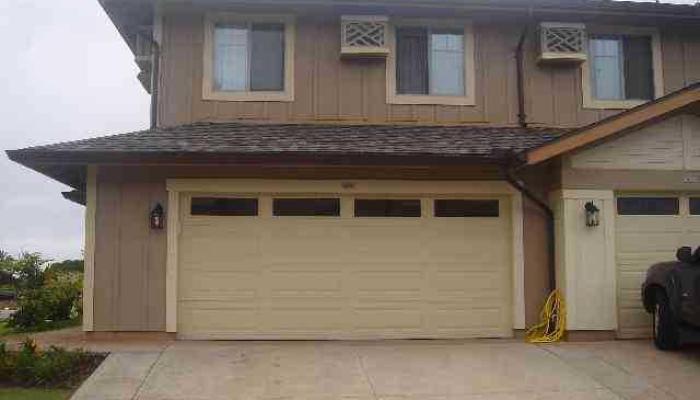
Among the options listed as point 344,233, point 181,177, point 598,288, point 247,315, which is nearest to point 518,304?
point 598,288

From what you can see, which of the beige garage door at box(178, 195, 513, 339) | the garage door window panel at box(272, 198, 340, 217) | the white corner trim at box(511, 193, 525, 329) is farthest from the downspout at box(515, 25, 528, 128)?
the garage door window panel at box(272, 198, 340, 217)

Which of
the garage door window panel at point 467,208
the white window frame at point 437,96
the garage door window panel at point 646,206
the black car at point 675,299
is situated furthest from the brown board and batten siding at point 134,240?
the black car at point 675,299

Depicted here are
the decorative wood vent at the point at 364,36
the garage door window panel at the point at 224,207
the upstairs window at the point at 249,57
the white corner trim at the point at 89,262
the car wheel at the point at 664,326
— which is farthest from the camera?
the upstairs window at the point at 249,57

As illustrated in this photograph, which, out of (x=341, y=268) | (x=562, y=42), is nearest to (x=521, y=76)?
(x=562, y=42)

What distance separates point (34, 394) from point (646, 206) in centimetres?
818

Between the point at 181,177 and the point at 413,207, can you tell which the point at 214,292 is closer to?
the point at 181,177

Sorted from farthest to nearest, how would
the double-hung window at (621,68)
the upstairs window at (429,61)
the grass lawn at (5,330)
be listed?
the double-hung window at (621,68) → the upstairs window at (429,61) → the grass lawn at (5,330)

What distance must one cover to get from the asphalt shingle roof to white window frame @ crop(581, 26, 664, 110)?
2.92 feet

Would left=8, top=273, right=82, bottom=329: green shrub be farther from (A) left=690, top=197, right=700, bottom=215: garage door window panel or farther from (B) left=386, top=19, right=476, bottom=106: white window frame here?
(A) left=690, top=197, right=700, bottom=215: garage door window panel

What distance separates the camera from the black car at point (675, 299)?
7.34 m

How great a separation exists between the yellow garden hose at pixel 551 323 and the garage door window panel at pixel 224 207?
4386 millimetres

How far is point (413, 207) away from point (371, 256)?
97 centimetres

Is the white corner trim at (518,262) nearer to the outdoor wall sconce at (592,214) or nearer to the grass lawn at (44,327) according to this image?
the outdoor wall sconce at (592,214)

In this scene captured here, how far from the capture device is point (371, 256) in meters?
9.20
